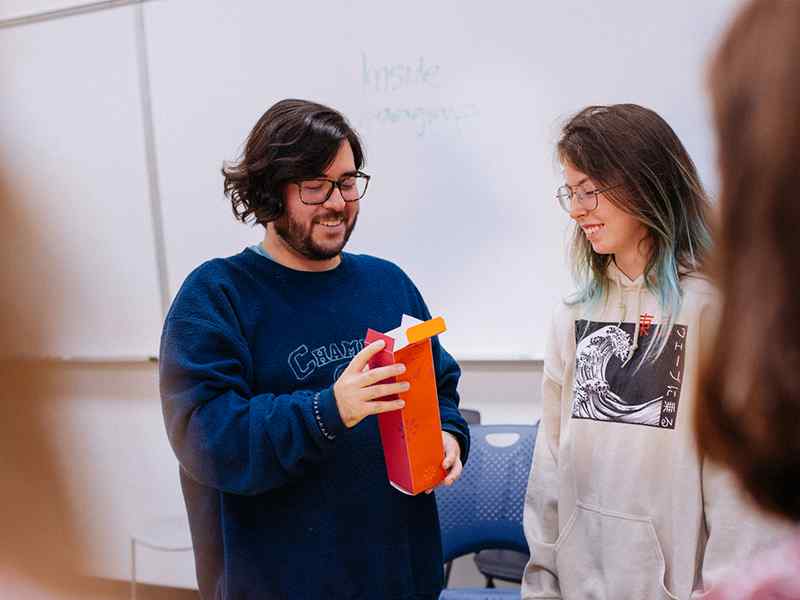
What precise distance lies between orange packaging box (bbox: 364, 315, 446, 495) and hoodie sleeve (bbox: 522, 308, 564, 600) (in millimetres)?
261

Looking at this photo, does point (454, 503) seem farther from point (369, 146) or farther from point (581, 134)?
point (369, 146)

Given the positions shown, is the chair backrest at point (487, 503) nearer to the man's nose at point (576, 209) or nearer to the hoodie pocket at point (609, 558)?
the hoodie pocket at point (609, 558)

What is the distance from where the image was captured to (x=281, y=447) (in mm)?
1174

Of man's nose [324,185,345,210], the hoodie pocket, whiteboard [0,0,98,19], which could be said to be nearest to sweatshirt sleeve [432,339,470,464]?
the hoodie pocket

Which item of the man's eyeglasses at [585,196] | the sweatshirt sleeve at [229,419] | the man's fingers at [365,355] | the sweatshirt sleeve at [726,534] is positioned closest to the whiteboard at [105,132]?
the sweatshirt sleeve at [229,419]

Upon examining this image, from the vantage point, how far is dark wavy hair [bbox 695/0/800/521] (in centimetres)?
46

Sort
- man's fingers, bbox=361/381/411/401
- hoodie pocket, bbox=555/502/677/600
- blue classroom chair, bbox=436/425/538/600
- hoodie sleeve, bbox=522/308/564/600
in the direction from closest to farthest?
man's fingers, bbox=361/381/411/401
hoodie pocket, bbox=555/502/677/600
hoodie sleeve, bbox=522/308/564/600
blue classroom chair, bbox=436/425/538/600

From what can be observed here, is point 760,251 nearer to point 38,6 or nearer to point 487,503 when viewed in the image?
point 487,503

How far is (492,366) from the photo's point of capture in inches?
96.6

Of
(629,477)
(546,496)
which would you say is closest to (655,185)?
(629,477)

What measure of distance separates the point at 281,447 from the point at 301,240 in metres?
0.38

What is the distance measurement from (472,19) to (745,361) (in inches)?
78.8

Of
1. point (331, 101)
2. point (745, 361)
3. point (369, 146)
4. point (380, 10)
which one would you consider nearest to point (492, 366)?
point (369, 146)

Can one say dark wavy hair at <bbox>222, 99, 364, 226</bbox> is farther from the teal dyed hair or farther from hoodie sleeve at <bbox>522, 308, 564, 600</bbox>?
hoodie sleeve at <bbox>522, 308, 564, 600</bbox>
